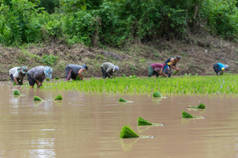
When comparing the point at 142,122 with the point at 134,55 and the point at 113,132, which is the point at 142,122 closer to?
the point at 113,132

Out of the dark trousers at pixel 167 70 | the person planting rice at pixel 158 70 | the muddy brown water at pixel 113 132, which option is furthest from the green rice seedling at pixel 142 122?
the dark trousers at pixel 167 70

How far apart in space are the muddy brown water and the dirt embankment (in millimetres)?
11449

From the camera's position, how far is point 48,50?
68.5ft

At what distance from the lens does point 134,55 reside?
2317 cm

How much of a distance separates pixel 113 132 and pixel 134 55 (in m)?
18.4

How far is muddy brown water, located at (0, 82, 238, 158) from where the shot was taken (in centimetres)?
377

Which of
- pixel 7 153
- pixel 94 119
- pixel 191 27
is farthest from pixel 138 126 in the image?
pixel 191 27

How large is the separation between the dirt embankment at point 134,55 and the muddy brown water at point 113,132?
1145cm

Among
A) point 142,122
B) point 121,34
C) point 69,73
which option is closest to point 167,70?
point 69,73

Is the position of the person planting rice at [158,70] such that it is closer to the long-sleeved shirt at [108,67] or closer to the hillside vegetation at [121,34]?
the long-sleeved shirt at [108,67]

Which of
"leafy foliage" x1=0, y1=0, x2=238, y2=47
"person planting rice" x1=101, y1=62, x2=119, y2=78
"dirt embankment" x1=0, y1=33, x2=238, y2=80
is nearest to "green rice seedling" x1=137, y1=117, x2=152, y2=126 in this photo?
"person planting rice" x1=101, y1=62, x2=119, y2=78

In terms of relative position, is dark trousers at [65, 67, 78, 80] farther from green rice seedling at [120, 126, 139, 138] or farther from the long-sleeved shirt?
green rice seedling at [120, 126, 139, 138]

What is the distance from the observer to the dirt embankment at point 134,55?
1948 centimetres

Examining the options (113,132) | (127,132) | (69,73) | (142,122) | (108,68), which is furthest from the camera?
(108,68)
